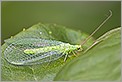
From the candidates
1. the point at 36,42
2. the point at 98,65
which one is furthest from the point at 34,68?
the point at 98,65

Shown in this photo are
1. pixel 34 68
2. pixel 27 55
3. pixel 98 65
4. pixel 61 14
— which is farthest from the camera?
pixel 61 14

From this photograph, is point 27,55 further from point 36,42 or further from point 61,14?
point 61,14

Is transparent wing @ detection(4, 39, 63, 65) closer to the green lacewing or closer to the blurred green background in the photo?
the green lacewing

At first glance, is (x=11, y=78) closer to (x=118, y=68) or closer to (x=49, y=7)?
(x=118, y=68)

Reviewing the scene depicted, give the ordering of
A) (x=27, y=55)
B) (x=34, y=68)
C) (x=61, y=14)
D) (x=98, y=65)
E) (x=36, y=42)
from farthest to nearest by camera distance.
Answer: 1. (x=61, y=14)
2. (x=36, y=42)
3. (x=27, y=55)
4. (x=34, y=68)
5. (x=98, y=65)

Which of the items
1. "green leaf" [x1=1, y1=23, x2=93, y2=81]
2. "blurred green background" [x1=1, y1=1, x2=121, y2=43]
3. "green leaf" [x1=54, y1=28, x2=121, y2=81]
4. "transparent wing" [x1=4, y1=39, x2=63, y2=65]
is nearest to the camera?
"green leaf" [x1=54, y1=28, x2=121, y2=81]

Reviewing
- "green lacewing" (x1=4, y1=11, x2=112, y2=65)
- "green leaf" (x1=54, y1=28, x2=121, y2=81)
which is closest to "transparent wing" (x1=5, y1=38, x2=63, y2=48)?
"green lacewing" (x1=4, y1=11, x2=112, y2=65)

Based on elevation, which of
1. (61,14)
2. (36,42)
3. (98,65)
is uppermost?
(98,65)

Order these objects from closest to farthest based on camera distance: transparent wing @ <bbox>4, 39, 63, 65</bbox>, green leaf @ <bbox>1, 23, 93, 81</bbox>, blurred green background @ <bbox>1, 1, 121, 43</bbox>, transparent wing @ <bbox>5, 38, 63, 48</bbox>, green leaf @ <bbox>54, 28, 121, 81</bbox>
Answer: green leaf @ <bbox>54, 28, 121, 81</bbox> < green leaf @ <bbox>1, 23, 93, 81</bbox> < transparent wing @ <bbox>4, 39, 63, 65</bbox> < transparent wing @ <bbox>5, 38, 63, 48</bbox> < blurred green background @ <bbox>1, 1, 121, 43</bbox>
